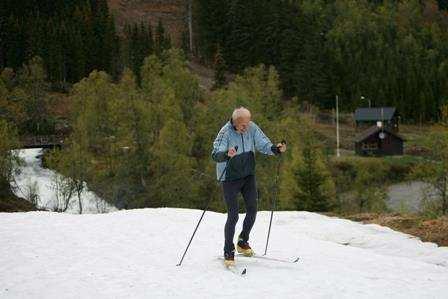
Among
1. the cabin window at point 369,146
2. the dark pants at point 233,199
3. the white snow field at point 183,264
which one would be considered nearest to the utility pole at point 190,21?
the cabin window at point 369,146

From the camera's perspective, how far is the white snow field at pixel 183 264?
855 centimetres

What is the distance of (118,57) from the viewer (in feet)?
340

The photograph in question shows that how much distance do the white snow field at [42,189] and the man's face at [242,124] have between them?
3454 centimetres

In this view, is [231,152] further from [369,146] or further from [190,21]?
[190,21]

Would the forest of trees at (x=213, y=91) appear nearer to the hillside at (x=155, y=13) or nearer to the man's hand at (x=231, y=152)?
the man's hand at (x=231, y=152)

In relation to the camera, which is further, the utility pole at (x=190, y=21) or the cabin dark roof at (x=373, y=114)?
the utility pole at (x=190, y=21)

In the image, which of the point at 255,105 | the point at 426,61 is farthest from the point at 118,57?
the point at 426,61

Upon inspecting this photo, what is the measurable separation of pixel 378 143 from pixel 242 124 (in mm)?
75747

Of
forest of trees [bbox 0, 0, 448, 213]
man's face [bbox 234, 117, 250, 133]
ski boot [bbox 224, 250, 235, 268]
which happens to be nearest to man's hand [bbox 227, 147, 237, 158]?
man's face [bbox 234, 117, 250, 133]

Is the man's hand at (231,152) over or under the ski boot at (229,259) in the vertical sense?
over

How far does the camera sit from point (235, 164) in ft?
30.9

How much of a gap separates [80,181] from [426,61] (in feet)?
368

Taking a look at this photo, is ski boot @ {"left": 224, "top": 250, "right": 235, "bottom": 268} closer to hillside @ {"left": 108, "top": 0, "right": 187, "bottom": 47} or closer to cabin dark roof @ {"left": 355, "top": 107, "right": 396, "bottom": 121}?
cabin dark roof @ {"left": 355, "top": 107, "right": 396, "bottom": 121}

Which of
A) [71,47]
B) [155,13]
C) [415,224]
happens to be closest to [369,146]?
[71,47]
